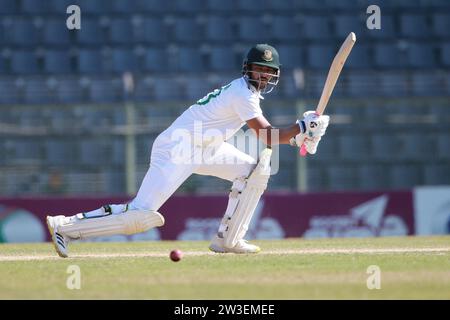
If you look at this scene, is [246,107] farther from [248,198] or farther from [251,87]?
[248,198]

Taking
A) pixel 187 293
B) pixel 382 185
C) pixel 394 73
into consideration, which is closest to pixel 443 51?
pixel 394 73

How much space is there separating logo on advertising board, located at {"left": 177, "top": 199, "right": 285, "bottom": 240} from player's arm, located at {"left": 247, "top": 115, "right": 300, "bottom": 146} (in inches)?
262

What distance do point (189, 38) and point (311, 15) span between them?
2.40 metres

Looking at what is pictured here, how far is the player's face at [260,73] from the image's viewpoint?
25.9 ft

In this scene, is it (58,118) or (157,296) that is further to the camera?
(58,118)

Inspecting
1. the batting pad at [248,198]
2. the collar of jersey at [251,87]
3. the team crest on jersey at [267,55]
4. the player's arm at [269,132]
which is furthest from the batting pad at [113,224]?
the team crest on jersey at [267,55]

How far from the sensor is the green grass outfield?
5766 mm

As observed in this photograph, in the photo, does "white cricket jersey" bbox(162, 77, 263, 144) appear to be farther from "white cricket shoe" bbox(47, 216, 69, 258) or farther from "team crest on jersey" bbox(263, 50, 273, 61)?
"white cricket shoe" bbox(47, 216, 69, 258)

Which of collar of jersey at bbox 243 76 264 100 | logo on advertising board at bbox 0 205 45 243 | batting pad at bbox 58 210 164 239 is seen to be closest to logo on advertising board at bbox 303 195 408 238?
logo on advertising board at bbox 0 205 45 243

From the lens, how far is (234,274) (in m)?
6.52

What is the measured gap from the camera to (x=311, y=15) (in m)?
18.9

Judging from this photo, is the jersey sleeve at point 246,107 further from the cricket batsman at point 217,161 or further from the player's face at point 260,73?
the player's face at point 260,73

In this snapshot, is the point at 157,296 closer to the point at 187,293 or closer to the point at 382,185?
the point at 187,293
